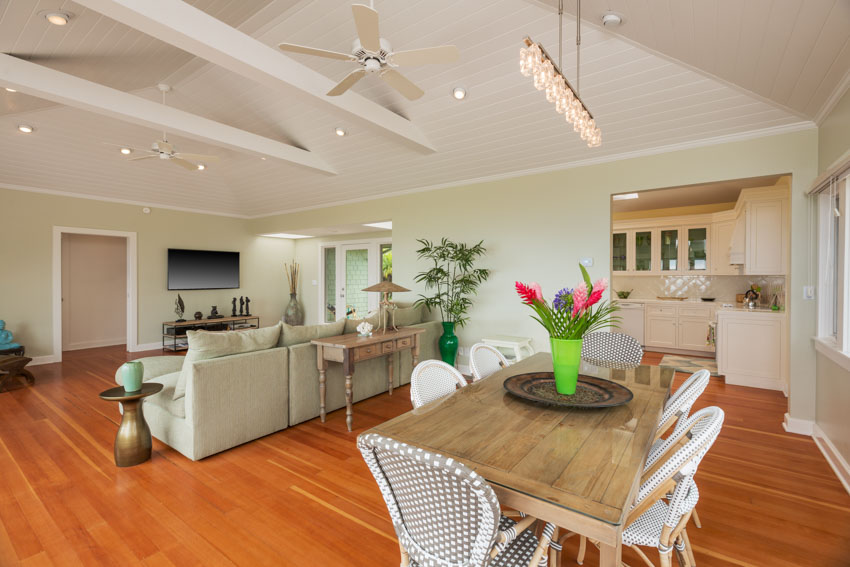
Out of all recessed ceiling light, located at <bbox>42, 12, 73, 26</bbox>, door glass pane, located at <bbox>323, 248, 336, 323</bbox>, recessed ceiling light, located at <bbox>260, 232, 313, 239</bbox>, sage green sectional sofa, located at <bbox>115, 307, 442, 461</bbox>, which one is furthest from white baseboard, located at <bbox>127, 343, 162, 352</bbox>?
A: recessed ceiling light, located at <bbox>42, 12, 73, 26</bbox>

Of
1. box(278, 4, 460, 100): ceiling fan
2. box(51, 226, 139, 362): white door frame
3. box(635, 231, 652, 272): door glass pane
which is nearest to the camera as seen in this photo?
box(278, 4, 460, 100): ceiling fan

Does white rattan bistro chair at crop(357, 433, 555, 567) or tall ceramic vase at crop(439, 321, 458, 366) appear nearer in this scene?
white rattan bistro chair at crop(357, 433, 555, 567)

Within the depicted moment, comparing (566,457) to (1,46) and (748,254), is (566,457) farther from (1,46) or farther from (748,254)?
(748,254)

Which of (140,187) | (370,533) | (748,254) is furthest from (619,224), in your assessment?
(140,187)

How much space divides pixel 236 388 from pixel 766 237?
6.04 m

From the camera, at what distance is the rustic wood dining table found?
1.04 m

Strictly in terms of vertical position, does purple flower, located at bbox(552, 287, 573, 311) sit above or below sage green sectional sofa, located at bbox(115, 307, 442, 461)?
above

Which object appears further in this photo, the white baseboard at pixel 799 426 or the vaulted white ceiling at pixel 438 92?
the white baseboard at pixel 799 426

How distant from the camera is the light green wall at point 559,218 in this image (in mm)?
3219

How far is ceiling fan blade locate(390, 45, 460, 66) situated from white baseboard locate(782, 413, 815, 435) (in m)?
3.89

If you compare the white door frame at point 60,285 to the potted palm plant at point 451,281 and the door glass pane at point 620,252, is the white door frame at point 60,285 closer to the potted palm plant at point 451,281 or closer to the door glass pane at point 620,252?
the potted palm plant at point 451,281

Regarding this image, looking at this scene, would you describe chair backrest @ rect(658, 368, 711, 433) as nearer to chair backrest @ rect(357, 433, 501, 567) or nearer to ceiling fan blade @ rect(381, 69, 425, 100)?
chair backrest @ rect(357, 433, 501, 567)

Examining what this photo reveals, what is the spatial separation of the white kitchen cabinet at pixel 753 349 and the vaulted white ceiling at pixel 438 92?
2285mm

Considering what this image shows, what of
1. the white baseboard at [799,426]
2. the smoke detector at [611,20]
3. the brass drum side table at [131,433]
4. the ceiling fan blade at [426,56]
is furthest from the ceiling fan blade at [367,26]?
the white baseboard at [799,426]
